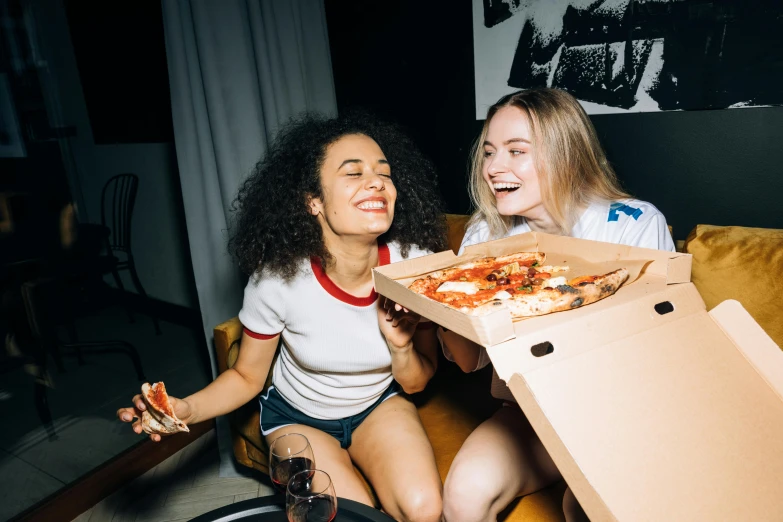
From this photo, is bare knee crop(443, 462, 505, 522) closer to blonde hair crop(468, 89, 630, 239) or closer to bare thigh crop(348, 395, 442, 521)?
bare thigh crop(348, 395, 442, 521)

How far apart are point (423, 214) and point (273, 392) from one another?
Result: 2.62 feet

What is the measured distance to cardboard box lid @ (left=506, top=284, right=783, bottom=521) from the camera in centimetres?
71

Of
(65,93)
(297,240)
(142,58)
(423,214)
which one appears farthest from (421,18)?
(65,93)

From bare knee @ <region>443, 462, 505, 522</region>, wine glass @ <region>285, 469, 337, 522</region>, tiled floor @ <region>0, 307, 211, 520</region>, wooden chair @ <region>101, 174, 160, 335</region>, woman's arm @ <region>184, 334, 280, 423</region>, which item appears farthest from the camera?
wooden chair @ <region>101, 174, 160, 335</region>

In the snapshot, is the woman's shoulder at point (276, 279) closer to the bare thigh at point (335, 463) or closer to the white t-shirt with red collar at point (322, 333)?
the white t-shirt with red collar at point (322, 333)

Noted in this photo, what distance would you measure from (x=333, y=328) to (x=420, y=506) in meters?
0.54

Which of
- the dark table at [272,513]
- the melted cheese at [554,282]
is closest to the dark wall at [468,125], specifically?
the melted cheese at [554,282]

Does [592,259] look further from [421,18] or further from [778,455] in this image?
[421,18]

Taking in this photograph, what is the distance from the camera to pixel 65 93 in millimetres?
3736

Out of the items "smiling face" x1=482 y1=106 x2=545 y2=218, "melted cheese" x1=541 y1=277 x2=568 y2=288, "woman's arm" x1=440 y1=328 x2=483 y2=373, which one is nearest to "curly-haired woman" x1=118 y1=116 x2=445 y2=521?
"woman's arm" x1=440 y1=328 x2=483 y2=373

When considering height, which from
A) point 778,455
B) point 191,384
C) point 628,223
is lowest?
point 191,384

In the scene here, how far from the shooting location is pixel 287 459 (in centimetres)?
109

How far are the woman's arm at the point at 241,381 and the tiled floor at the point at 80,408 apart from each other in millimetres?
1366

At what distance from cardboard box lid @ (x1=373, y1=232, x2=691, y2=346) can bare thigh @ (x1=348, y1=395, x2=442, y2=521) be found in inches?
22.5
